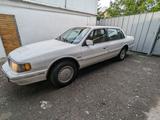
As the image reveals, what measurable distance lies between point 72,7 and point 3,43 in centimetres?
467

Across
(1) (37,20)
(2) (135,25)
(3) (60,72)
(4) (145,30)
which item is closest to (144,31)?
(4) (145,30)

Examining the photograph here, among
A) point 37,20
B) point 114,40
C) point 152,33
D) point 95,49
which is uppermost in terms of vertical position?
point 37,20

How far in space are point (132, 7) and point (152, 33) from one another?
7.78m

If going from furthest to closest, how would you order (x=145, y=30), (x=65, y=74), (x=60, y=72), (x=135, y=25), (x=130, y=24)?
(x=130, y=24)
(x=135, y=25)
(x=145, y=30)
(x=65, y=74)
(x=60, y=72)

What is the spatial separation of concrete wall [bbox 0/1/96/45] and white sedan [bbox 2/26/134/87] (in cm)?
294

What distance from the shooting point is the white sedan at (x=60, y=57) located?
86.3 inches

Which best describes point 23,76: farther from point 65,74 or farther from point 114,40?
point 114,40

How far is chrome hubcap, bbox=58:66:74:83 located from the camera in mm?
2698

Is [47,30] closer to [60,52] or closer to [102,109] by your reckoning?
[60,52]

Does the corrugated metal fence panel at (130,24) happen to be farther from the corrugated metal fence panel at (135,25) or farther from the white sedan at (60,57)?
the white sedan at (60,57)

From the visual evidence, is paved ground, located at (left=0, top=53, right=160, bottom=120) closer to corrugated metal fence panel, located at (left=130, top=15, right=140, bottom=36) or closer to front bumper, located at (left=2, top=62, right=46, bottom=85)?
front bumper, located at (left=2, top=62, right=46, bottom=85)

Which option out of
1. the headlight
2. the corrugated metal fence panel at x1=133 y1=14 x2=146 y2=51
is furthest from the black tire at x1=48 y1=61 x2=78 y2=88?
the corrugated metal fence panel at x1=133 y1=14 x2=146 y2=51

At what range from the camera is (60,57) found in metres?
2.54

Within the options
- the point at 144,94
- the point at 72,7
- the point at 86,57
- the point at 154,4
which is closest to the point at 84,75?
the point at 86,57
